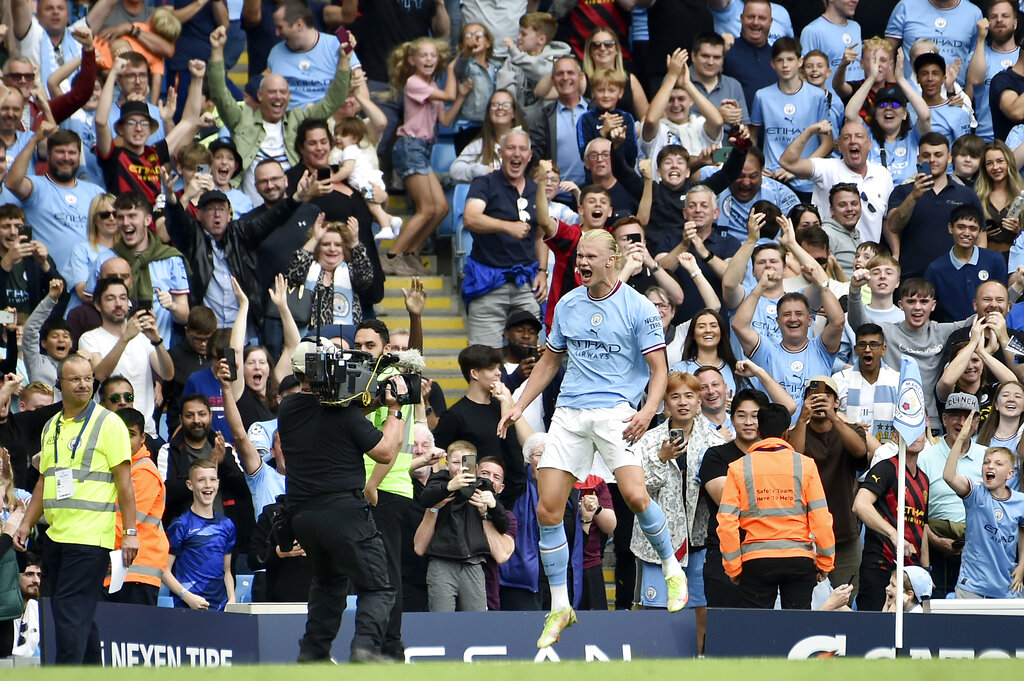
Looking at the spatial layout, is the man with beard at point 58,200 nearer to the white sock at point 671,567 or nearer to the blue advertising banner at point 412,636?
the blue advertising banner at point 412,636

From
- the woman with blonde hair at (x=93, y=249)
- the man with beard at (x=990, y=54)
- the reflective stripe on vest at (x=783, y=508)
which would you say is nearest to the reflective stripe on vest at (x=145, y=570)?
the woman with blonde hair at (x=93, y=249)

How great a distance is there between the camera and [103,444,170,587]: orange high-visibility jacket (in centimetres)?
1113

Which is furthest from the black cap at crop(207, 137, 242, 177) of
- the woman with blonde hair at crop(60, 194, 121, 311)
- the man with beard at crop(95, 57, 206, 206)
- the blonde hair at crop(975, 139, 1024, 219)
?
the blonde hair at crop(975, 139, 1024, 219)

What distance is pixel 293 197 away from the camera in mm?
14359

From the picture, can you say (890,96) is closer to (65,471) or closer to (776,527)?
(776,527)

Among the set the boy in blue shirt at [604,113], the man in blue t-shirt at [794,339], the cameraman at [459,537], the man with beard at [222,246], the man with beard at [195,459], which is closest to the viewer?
the cameraman at [459,537]

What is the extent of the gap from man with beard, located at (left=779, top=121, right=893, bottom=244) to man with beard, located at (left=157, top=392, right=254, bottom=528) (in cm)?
654

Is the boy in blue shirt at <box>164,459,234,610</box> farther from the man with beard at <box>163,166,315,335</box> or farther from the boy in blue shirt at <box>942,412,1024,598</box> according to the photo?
the boy in blue shirt at <box>942,412,1024,598</box>

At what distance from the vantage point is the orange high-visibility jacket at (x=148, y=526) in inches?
438

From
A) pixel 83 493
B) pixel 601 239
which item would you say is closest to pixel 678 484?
pixel 601 239

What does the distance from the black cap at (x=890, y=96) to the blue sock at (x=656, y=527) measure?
7953mm

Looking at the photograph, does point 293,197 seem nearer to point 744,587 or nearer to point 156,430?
point 156,430

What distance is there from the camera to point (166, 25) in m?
16.2

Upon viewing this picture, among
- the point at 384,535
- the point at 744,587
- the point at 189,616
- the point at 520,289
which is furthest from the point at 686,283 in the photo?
the point at 189,616
